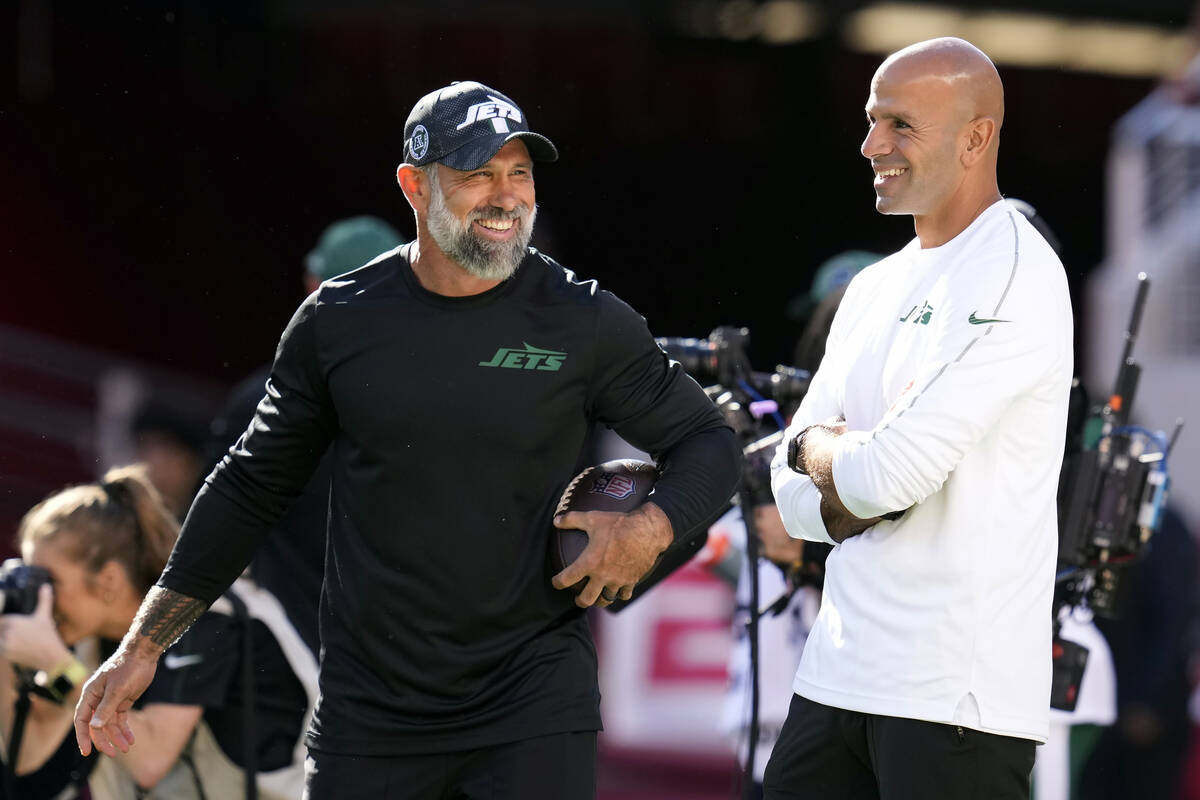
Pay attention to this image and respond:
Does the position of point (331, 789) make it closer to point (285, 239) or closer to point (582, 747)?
point (582, 747)

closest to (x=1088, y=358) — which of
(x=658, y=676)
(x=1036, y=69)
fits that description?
(x=1036, y=69)

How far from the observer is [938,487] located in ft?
10.0

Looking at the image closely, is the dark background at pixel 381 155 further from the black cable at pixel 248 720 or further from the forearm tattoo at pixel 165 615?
the forearm tattoo at pixel 165 615

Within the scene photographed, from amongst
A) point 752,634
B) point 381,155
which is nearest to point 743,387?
point 752,634

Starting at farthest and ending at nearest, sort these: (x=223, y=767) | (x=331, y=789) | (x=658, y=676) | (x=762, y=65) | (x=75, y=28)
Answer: (x=762, y=65) → (x=75, y=28) → (x=658, y=676) → (x=223, y=767) → (x=331, y=789)

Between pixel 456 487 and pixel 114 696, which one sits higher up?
pixel 456 487

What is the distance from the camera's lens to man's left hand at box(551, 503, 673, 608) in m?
3.17

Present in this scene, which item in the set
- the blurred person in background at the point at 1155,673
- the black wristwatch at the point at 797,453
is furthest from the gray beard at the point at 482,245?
the blurred person in background at the point at 1155,673

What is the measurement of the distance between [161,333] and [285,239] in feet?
3.77

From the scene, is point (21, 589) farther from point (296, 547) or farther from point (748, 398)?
point (748, 398)

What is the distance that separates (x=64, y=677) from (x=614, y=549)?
209 cm

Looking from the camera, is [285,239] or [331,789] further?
[285,239]

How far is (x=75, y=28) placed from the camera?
11016mm

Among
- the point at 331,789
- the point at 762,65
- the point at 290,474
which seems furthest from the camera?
the point at 762,65
